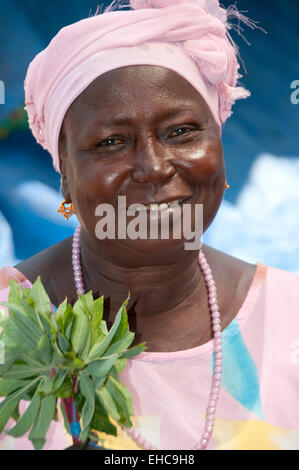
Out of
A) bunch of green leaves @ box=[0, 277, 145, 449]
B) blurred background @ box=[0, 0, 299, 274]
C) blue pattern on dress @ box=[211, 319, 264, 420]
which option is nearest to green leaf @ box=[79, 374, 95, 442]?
bunch of green leaves @ box=[0, 277, 145, 449]

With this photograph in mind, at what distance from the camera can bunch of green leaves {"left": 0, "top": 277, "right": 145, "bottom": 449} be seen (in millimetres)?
1076

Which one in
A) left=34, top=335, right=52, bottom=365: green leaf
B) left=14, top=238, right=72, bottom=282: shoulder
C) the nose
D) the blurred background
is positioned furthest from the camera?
the blurred background

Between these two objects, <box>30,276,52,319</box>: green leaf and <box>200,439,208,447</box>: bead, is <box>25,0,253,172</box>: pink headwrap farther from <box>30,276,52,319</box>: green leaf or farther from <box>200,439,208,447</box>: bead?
<box>200,439,208,447</box>: bead

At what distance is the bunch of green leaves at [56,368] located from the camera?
1076 millimetres

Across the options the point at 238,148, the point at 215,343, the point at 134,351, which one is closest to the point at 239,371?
the point at 215,343

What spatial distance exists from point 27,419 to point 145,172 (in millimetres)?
562

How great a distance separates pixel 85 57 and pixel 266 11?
1213mm

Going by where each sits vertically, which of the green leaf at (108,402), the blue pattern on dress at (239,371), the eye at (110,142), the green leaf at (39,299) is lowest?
the blue pattern on dress at (239,371)

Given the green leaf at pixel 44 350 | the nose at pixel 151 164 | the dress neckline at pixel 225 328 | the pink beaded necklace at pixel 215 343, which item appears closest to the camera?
the green leaf at pixel 44 350

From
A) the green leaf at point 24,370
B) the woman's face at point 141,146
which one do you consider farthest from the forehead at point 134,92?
the green leaf at point 24,370

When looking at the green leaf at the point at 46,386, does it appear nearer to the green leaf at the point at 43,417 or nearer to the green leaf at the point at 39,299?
the green leaf at the point at 43,417

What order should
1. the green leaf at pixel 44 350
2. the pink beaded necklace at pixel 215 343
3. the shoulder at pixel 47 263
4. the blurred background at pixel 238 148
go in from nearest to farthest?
1. the green leaf at pixel 44 350
2. the pink beaded necklace at pixel 215 343
3. the shoulder at pixel 47 263
4. the blurred background at pixel 238 148
